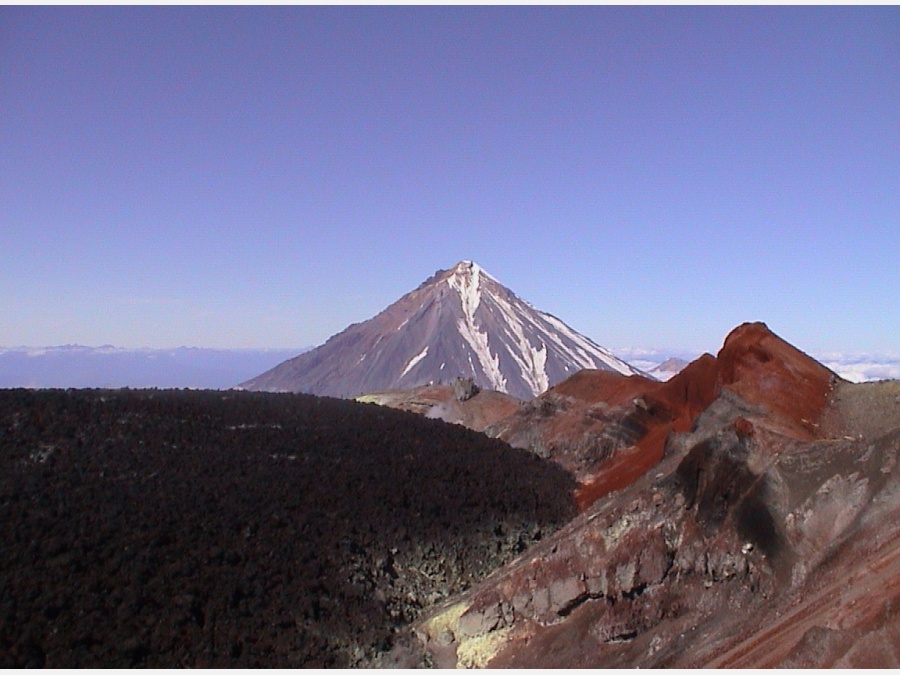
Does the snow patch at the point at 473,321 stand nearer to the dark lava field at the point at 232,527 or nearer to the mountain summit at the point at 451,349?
the mountain summit at the point at 451,349

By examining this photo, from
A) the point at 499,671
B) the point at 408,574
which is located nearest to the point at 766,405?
the point at 408,574

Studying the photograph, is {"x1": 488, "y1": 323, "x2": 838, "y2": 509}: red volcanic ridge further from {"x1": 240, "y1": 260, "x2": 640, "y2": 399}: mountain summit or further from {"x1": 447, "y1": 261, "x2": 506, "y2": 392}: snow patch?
{"x1": 447, "y1": 261, "x2": 506, "y2": 392}: snow patch

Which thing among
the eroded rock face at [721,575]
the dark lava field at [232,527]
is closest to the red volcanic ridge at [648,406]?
the dark lava field at [232,527]

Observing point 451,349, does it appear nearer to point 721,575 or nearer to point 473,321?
point 473,321

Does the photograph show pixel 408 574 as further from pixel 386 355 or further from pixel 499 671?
pixel 386 355

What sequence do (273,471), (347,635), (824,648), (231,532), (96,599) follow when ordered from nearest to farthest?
(824,648) → (96,599) → (347,635) → (231,532) → (273,471)

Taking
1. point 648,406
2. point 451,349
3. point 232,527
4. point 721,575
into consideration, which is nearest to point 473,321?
point 451,349
